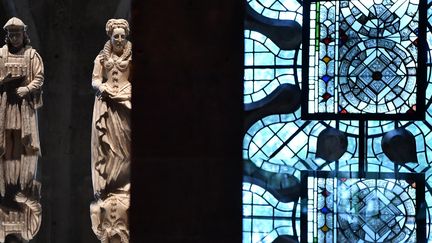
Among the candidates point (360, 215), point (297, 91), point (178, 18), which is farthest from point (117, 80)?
point (178, 18)

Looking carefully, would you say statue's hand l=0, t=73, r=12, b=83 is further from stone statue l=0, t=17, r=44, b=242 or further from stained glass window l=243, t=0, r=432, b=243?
stained glass window l=243, t=0, r=432, b=243

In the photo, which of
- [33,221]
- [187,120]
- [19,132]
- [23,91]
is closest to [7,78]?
[23,91]

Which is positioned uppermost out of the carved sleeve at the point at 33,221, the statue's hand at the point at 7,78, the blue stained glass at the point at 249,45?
the blue stained glass at the point at 249,45

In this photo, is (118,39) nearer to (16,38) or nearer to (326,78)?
(16,38)

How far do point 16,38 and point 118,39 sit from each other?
105 cm

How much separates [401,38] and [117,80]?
219 cm

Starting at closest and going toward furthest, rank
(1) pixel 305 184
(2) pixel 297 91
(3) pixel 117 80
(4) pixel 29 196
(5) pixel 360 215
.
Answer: (5) pixel 360 215
(1) pixel 305 184
(2) pixel 297 91
(3) pixel 117 80
(4) pixel 29 196

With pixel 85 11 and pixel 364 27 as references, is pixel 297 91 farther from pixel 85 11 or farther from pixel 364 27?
pixel 85 11

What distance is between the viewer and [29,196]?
27.2 feet

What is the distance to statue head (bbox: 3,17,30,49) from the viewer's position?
320 inches

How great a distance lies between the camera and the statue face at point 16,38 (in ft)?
26.7

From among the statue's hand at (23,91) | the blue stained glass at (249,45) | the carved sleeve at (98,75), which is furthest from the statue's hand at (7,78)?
the blue stained glass at (249,45)

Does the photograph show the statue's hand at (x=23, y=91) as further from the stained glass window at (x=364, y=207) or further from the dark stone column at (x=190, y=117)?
the dark stone column at (x=190, y=117)

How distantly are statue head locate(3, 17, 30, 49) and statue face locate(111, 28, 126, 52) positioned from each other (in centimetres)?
96
